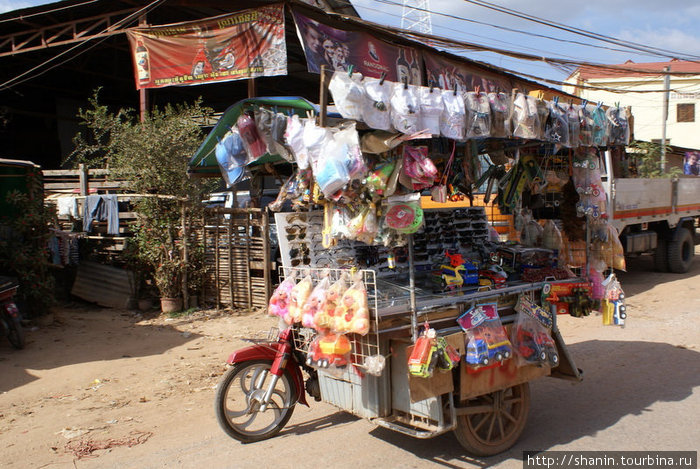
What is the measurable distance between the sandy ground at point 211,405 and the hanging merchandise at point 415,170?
1.88 metres

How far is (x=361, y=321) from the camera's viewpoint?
3254 millimetres

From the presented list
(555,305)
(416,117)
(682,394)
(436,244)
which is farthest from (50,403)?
(682,394)

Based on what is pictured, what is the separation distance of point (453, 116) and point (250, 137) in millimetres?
1473

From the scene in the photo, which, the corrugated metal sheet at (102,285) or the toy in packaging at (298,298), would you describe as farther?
the corrugated metal sheet at (102,285)

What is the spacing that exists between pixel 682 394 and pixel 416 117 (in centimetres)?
356

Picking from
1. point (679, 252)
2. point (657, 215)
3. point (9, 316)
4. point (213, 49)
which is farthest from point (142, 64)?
point (679, 252)

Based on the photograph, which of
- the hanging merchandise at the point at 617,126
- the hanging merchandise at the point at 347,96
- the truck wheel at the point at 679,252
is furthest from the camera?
the truck wheel at the point at 679,252

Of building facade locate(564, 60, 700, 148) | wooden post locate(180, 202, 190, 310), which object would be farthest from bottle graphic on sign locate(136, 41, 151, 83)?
building facade locate(564, 60, 700, 148)

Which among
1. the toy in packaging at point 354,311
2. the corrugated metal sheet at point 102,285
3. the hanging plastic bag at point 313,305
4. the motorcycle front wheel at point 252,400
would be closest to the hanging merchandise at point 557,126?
the toy in packaging at point 354,311

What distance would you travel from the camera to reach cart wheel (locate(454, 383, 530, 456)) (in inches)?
143

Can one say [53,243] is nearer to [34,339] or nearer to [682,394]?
[34,339]

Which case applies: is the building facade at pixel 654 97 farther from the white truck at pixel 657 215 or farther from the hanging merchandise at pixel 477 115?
the hanging merchandise at pixel 477 115

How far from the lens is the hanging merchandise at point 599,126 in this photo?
15.6 ft

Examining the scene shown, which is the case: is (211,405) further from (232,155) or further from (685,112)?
(685,112)
